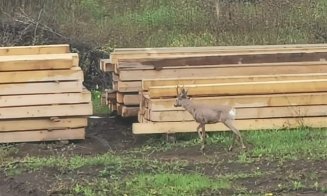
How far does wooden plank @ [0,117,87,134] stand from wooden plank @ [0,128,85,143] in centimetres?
5

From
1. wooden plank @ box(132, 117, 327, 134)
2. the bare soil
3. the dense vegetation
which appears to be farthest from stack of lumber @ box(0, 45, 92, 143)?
the dense vegetation

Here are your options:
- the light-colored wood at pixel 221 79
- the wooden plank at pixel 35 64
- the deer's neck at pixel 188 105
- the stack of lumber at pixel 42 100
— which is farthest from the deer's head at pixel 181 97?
the wooden plank at pixel 35 64

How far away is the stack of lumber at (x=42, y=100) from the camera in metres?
10.7

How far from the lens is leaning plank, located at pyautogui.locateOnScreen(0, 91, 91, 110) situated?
10656 mm

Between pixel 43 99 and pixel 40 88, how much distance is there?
158mm

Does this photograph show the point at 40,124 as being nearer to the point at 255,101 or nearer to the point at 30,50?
the point at 30,50

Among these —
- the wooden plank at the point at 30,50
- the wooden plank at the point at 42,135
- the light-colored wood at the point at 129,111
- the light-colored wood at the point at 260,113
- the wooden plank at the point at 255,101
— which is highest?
the wooden plank at the point at 30,50

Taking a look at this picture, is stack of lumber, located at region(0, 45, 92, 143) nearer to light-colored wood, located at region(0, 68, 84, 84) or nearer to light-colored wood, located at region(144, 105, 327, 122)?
light-colored wood, located at region(0, 68, 84, 84)

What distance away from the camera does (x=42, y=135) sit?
425 inches

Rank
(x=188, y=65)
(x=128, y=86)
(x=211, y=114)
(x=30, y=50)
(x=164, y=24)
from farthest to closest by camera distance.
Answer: (x=164, y=24)
(x=30, y=50)
(x=188, y=65)
(x=128, y=86)
(x=211, y=114)

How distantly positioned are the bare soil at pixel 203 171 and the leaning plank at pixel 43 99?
22.2 inches

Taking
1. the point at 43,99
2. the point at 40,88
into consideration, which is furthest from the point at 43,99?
the point at 40,88

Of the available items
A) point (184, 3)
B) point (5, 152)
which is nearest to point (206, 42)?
point (184, 3)

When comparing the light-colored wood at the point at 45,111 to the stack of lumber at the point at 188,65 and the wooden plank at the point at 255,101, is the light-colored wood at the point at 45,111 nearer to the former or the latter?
the wooden plank at the point at 255,101
